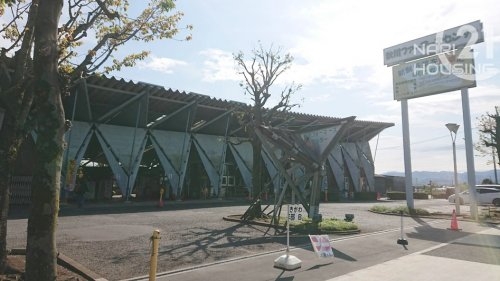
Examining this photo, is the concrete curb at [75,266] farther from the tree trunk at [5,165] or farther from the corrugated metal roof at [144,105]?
the corrugated metal roof at [144,105]

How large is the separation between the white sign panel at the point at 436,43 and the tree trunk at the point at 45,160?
918 inches

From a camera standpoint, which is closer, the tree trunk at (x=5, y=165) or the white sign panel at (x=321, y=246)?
the tree trunk at (x=5, y=165)

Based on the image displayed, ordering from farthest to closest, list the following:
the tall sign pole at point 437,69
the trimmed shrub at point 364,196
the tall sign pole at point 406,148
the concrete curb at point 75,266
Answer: the trimmed shrub at point 364,196 → the tall sign pole at point 406,148 → the tall sign pole at point 437,69 → the concrete curb at point 75,266

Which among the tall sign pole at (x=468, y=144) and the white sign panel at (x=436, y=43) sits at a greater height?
the white sign panel at (x=436, y=43)

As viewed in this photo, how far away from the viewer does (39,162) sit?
18.0 feet

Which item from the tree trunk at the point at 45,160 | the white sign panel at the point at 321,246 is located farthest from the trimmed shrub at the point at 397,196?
the tree trunk at the point at 45,160

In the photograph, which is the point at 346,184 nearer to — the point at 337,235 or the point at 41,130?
the point at 337,235

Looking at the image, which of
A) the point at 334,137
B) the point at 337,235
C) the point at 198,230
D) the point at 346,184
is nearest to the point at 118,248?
the point at 198,230

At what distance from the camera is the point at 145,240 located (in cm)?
1182

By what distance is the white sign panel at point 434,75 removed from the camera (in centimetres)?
2250

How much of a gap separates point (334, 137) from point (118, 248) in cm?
1028

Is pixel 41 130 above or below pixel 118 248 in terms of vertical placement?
above

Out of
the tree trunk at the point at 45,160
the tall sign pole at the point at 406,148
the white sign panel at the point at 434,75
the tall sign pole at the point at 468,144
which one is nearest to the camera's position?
the tree trunk at the point at 45,160

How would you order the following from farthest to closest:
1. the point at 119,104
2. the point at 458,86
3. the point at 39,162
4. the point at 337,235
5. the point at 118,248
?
the point at 119,104 → the point at 458,86 → the point at 337,235 → the point at 118,248 → the point at 39,162
